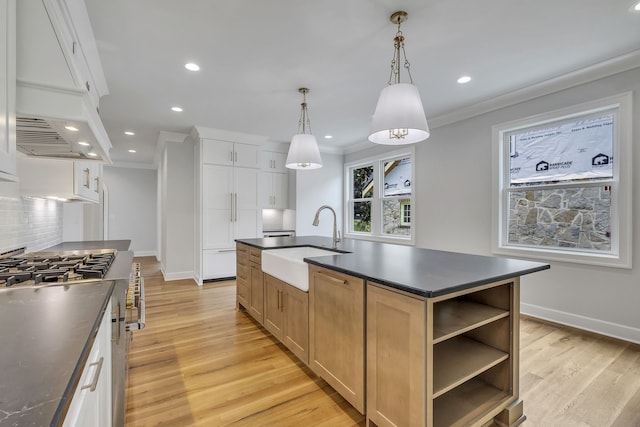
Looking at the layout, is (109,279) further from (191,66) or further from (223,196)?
(223,196)

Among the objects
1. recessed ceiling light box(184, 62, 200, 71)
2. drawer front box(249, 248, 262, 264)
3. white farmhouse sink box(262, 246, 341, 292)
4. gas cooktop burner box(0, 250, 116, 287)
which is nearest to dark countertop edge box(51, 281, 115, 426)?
gas cooktop burner box(0, 250, 116, 287)

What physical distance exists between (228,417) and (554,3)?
3.42m

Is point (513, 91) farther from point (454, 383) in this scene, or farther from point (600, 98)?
point (454, 383)

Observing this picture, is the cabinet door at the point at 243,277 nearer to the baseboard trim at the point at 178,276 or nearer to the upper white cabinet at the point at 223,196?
the upper white cabinet at the point at 223,196

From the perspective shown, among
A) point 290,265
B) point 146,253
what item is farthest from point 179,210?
point 290,265

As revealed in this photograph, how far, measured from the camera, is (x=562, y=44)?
2.48 m

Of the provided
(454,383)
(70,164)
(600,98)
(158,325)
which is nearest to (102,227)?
(158,325)

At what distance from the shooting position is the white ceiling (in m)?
2.07

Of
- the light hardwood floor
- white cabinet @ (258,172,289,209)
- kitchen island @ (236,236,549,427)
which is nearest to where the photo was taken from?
kitchen island @ (236,236,549,427)

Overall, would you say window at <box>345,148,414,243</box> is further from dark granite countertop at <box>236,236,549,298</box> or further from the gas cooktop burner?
the gas cooktop burner

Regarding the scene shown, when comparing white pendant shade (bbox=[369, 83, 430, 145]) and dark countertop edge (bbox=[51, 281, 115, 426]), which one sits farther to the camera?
white pendant shade (bbox=[369, 83, 430, 145])

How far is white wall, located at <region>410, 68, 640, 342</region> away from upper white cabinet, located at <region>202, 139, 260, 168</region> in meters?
2.87

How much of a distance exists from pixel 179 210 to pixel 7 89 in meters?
4.53

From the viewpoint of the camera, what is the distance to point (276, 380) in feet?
6.86
